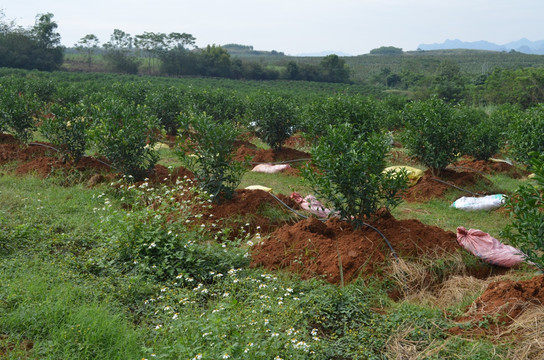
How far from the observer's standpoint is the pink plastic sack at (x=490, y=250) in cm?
520

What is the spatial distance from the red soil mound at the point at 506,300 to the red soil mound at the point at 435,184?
181 inches

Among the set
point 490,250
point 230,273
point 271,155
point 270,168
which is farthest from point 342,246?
point 271,155

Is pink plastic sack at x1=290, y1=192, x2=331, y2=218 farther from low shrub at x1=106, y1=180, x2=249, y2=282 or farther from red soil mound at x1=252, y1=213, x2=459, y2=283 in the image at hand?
low shrub at x1=106, y1=180, x2=249, y2=282

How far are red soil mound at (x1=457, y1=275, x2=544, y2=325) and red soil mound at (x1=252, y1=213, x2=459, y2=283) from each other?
1.11m

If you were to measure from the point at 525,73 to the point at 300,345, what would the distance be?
36806 millimetres

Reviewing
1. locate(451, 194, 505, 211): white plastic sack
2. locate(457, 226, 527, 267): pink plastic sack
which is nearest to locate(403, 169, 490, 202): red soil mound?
locate(451, 194, 505, 211): white plastic sack

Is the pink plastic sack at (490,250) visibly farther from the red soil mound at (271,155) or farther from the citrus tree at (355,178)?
the red soil mound at (271,155)

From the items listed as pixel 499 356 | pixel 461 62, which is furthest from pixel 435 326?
pixel 461 62

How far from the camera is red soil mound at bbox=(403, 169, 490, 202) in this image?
867 centimetres

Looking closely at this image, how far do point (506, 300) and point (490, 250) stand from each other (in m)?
1.49

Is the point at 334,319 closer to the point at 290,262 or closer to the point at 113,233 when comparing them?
the point at 290,262

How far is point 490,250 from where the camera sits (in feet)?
17.2

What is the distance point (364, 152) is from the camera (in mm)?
5336

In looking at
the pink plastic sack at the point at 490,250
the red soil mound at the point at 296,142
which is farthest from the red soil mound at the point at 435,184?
the red soil mound at the point at 296,142
